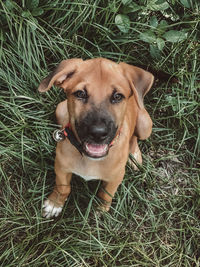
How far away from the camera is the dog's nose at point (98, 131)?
2906 mm

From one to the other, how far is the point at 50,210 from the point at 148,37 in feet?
7.60

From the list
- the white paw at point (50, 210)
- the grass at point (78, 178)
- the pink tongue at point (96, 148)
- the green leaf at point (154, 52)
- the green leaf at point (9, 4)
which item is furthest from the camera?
the green leaf at point (154, 52)

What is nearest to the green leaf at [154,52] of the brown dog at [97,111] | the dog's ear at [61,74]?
the brown dog at [97,111]

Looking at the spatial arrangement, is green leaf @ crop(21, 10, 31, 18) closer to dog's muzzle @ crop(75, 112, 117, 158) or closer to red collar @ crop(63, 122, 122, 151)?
red collar @ crop(63, 122, 122, 151)

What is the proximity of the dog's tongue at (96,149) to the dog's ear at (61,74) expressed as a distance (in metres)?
0.63

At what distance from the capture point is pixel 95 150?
3.17 metres

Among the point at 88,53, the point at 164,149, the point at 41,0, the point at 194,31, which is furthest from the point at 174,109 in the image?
the point at 41,0

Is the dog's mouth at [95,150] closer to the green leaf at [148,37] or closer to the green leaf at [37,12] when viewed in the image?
the green leaf at [148,37]

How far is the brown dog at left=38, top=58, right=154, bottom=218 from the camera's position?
2988 millimetres

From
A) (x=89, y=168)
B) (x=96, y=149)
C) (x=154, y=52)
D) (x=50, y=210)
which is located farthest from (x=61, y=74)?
(x=50, y=210)

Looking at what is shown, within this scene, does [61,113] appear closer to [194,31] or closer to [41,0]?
[41,0]

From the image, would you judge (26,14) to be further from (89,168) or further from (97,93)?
(89,168)

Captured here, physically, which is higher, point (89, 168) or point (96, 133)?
point (96, 133)

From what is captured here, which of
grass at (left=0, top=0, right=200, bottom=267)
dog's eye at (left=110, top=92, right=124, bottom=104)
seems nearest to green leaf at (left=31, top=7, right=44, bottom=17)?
grass at (left=0, top=0, right=200, bottom=267)
